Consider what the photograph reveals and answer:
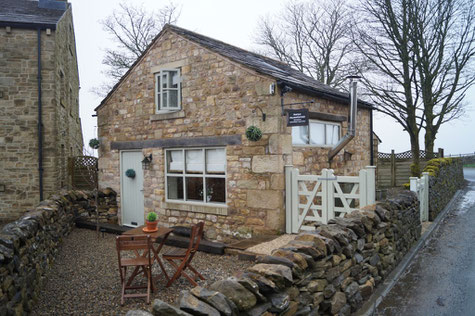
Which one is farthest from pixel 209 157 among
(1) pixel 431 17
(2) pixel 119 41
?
(2) pixel 119 41

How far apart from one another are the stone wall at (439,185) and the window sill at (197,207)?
5.90 meters

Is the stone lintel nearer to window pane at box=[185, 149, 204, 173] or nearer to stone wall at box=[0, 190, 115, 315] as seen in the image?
window pane at box=[185, 149, 204, 173]

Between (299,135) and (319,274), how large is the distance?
16.4 ft

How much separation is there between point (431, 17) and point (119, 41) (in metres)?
16.9

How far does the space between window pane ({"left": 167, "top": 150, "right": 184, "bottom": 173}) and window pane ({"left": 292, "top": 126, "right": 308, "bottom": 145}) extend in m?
2.99

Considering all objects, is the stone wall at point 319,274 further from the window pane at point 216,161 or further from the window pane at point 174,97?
the window pane at point 174,97

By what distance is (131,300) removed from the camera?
527 cm

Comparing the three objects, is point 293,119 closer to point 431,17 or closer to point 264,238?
point 264,238

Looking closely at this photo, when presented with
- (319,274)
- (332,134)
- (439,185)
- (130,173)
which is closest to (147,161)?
(130,173)

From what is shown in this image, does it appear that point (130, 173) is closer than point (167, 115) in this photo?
No

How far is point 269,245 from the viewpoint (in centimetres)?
707

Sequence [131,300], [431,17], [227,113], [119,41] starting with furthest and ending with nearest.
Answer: [119,41], [431,17], [227,113], [131,300]

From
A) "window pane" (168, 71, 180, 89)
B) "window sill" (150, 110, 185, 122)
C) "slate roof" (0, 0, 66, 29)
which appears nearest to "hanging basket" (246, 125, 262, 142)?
"window sill" (150, 110, 185, 122)

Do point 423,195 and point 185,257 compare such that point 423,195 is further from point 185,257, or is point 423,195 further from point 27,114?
point 27,114
